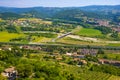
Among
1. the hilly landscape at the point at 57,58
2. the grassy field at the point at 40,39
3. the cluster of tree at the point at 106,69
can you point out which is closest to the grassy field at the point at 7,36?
the hilly landscape at the point at 57,58

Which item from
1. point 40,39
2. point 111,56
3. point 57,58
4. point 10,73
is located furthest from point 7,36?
point 10,73

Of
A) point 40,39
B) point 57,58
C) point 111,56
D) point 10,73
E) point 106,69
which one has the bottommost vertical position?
point 111,56

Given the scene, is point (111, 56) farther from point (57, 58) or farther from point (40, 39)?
point (40, 39)

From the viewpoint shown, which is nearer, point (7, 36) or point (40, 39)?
point (40, 39)

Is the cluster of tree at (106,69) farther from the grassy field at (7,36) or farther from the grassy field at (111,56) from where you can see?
the grassy field at (7,36)

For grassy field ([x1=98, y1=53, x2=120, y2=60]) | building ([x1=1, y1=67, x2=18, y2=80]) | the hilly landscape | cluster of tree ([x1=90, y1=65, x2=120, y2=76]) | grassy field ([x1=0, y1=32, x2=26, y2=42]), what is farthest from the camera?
grassy field ([x1=0, y1=32, x2=26, y2=42])

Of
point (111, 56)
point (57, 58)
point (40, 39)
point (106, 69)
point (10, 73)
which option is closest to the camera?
point (10, 73)

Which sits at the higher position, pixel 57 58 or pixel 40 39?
pixel 57 58

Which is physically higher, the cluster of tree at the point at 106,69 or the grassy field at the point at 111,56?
the cluster of tree at the point at 106,69

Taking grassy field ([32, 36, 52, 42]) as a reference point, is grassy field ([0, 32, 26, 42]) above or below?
above

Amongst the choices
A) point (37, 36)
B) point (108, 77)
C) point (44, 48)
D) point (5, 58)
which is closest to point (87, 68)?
point (108, 77)

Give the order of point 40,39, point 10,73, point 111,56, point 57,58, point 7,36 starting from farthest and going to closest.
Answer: point 7,36, point 40,39, point 111,56, point 57,58, point 10,73

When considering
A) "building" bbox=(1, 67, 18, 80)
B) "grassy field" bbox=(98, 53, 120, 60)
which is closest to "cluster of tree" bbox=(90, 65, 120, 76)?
"grassy field" bbox=(98, 53, 120, 60)

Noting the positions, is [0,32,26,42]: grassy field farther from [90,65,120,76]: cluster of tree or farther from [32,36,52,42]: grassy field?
[90,65,120,76]: cluster of tree
